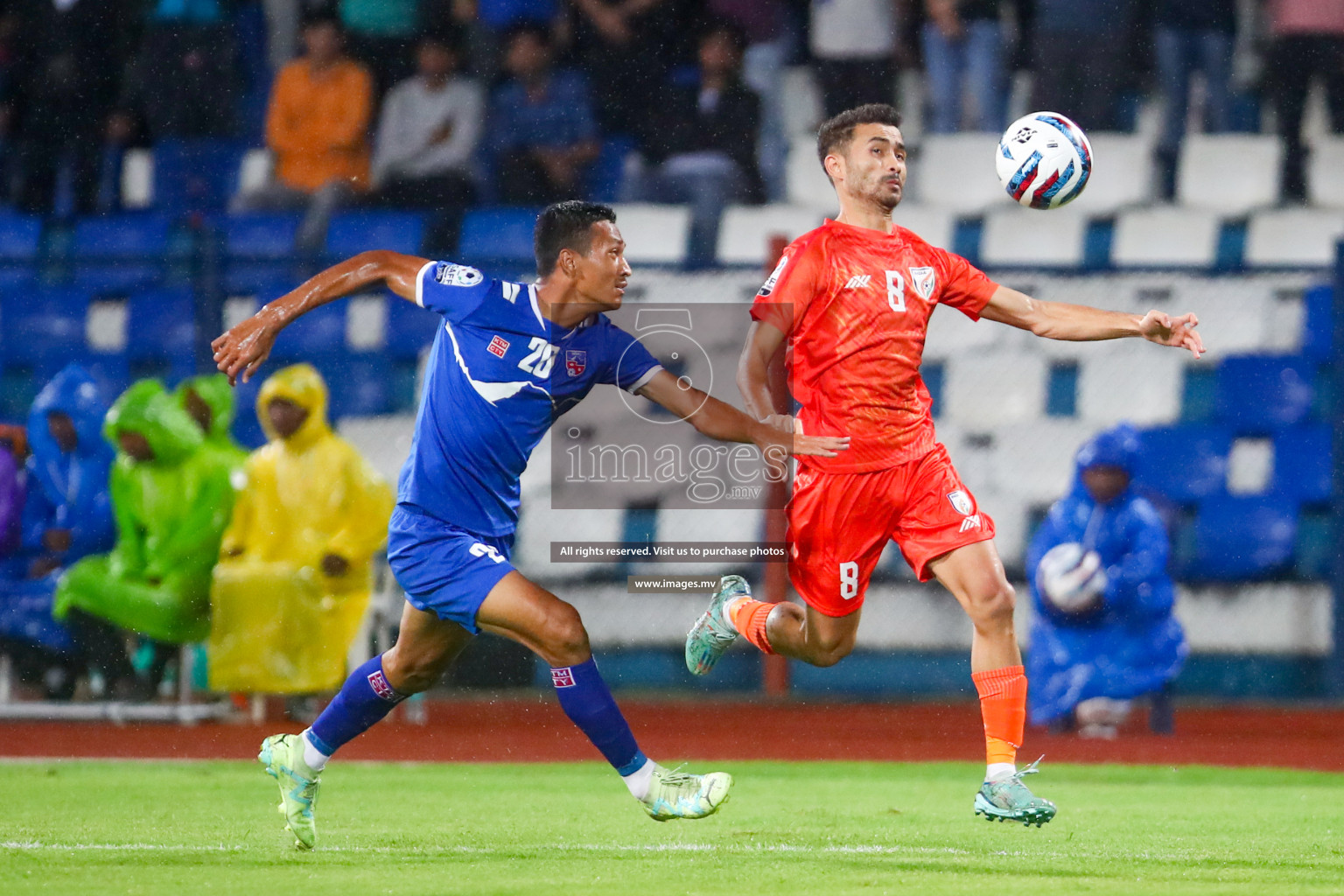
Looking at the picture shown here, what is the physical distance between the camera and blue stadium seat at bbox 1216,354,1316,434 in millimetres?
11719

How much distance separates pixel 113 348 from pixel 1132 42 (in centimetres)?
771

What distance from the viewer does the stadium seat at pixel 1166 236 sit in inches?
515

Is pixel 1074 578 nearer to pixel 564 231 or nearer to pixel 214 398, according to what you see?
pixel 214 398

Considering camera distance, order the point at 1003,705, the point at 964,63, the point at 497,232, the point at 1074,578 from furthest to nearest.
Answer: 1. the point at 964,63
2. the point at 497,232
3. the point at 1074,578
4. the point at 1003,705

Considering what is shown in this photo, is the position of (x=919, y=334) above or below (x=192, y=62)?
below

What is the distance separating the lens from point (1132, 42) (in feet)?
45.1

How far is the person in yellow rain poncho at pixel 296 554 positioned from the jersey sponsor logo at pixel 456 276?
4.72 m

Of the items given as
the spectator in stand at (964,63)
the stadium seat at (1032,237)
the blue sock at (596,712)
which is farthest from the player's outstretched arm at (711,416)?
the spectator in stand at (964,63)

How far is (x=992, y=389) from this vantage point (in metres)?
12.3

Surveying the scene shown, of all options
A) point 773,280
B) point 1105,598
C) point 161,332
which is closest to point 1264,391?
point 1105,598

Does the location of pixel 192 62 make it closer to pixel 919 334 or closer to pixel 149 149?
pixel 149 149

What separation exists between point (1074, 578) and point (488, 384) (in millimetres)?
5329

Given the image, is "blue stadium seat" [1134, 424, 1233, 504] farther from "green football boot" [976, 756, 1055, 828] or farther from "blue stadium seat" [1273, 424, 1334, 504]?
"green football boot" [976, 756, 1055, 828]

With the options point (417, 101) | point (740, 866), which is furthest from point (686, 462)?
point (740, 866)
